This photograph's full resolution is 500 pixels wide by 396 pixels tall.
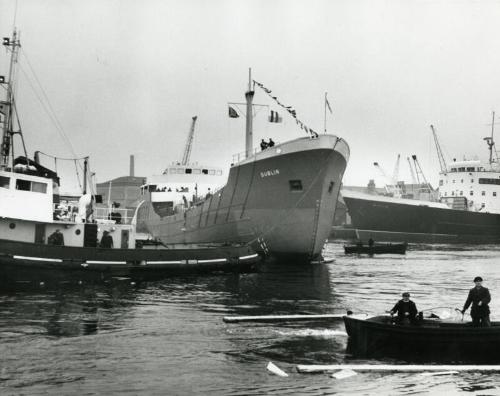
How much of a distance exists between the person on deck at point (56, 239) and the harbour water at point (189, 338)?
203cm

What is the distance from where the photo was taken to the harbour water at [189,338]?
9453 mm

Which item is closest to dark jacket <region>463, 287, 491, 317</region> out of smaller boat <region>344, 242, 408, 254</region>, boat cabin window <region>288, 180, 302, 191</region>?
boat cabin window <region>288, 180, 302, 191</region>

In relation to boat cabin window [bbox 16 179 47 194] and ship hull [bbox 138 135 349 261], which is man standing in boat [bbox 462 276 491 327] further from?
ship hull [bbox 138 135 349 261]

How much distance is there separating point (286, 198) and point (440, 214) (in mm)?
47849

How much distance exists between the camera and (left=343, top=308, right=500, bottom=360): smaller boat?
11.2 meters

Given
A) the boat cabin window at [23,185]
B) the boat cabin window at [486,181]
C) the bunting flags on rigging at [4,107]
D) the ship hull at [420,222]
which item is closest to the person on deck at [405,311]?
the boat cabin window at [23,185]

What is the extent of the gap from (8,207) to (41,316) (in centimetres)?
780

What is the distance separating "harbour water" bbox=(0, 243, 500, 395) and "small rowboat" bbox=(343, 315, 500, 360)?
318 mm

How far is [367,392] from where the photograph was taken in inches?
361

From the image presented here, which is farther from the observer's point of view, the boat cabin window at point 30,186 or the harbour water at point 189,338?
the boat cabin window at point 30,186

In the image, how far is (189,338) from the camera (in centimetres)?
1298

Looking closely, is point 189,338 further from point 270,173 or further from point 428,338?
point 270,173

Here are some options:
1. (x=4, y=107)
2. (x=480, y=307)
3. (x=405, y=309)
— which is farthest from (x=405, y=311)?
(x=4, y=107)

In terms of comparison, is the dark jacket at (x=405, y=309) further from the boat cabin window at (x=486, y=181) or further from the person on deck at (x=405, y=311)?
the boat cabin window at (x=486, y=181)
